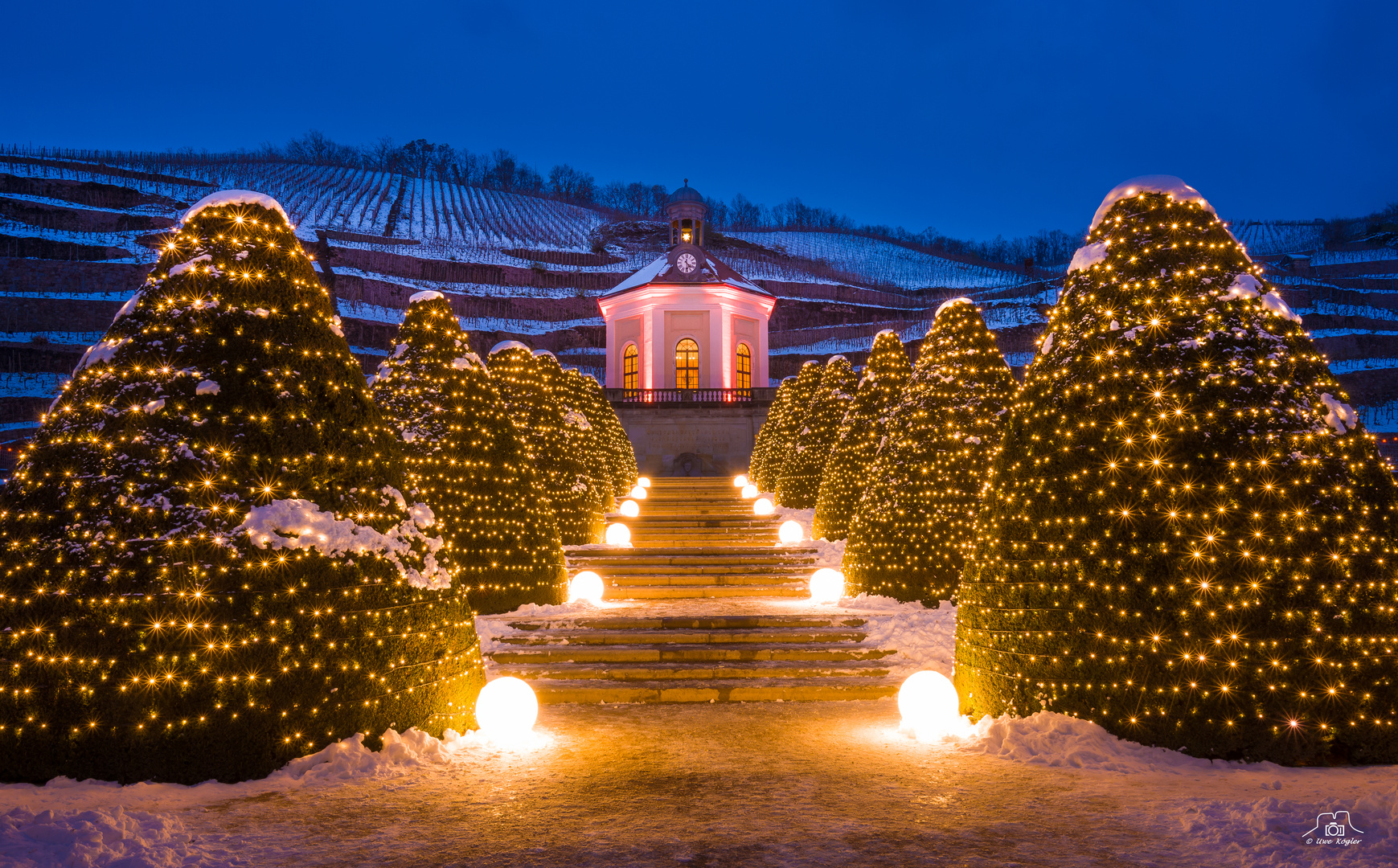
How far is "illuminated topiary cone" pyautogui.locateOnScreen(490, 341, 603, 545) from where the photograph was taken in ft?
46.9

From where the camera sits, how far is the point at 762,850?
4.16 metres

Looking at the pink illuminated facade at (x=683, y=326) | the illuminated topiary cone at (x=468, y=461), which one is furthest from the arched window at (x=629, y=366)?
the illuminated topiary cone at (x=468, y=461)

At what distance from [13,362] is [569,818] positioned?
4197cm

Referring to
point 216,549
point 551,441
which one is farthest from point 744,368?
point 216,549

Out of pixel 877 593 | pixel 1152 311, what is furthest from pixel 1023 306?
pixel 1152 311

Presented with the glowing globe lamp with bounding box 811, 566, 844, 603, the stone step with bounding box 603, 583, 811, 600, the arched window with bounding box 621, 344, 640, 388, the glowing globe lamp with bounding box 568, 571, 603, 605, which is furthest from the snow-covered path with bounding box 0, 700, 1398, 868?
the arched window with bounding box 621, 344, 640, 388

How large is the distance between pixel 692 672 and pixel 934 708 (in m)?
2.93

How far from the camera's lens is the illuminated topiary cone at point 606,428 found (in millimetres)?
18938

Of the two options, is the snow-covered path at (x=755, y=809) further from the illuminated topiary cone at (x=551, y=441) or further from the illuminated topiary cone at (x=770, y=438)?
the illuminated topiary cone at (x=770, y=438)

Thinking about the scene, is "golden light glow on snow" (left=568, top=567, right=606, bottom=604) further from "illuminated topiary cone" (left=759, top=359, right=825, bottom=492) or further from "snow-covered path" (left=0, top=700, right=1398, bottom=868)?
"illuminated topiary cone" (left=759, top=359, right=825, bottom=492)

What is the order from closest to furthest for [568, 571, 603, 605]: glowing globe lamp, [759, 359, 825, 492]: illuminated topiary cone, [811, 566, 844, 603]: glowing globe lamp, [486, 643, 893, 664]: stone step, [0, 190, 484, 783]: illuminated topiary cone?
[0, 190, 484, 783]: illuminated topiary cone
[486, 643, 893, 664]: stone step
[811, 566, 844, 603]: glowing globe lamp
[568, 571, 603, 605]: glowing globe lamp
[759, 359, 825, 492]: illuminated topiary cone

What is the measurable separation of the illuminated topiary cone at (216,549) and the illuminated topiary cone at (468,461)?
404cm

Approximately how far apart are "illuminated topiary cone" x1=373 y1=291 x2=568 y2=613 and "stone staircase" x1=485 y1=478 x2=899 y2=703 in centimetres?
73

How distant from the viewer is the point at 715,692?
26.4 feet
